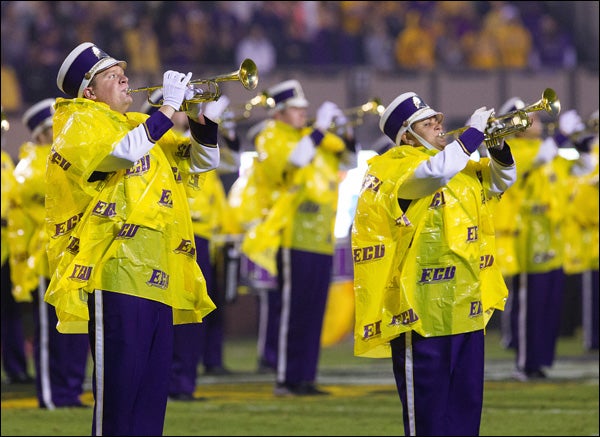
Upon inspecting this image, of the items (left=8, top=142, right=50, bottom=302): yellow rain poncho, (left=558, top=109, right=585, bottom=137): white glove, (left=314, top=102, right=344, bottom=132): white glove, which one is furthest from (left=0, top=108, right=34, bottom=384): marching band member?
(left=558, top=109, right=585, bottom=137): white glove

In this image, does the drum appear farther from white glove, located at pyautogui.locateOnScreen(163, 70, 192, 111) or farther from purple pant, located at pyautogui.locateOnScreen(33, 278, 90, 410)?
white glove, located at pyautogui.locateOnScreen(163, 70, 192, 111)

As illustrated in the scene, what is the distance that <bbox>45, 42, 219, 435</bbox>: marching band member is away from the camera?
18.1 ft

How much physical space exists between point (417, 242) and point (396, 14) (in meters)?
13.2

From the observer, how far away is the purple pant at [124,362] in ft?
18.1

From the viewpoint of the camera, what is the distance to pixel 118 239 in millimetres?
5559

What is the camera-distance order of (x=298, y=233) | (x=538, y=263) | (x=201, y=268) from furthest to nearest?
(x=538, y=263)
(x=298, y=233)
(x=201, y=268)

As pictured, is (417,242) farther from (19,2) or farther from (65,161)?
(19,2)

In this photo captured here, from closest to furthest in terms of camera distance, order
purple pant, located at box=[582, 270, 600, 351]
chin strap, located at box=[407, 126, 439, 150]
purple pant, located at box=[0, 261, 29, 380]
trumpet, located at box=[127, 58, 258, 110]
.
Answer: trumpet, located at box=[127, 58, 258, 110]
chin strap, located at box=[407, 126, 439, 150]
purple pant, located at box=[0, 261, 29, 380]
purple pant, located at box=[582, 270, 600, 351]

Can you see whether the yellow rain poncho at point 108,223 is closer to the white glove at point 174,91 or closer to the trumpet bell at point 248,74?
the white glove at point 174,91

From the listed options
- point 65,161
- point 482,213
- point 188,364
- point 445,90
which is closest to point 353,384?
point 188,364

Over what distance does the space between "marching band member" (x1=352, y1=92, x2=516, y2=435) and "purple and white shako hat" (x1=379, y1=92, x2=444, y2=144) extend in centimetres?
15

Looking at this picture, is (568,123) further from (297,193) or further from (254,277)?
(254,277)

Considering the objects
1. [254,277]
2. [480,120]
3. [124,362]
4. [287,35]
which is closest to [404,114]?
[480,120]

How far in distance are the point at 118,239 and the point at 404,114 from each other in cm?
161
